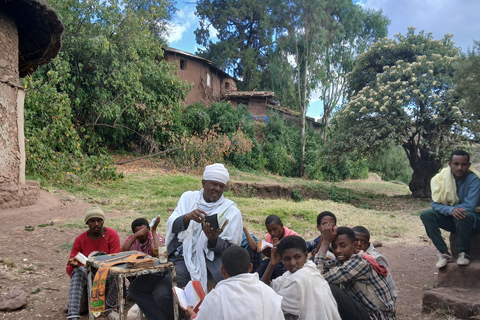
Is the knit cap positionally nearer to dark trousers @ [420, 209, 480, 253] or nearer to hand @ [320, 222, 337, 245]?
hand @ [320, 222, 337, 245]

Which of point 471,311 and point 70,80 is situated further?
point 70,80

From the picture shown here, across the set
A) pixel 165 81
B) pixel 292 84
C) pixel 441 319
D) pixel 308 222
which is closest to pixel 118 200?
pixel 308 222

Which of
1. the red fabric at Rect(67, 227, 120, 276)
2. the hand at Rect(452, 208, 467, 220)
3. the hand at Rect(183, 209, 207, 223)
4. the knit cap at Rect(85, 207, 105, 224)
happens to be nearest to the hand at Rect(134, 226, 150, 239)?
the red fabric at Rect(67, 227, 120, 276)

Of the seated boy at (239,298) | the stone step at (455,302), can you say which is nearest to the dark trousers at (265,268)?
the seated boy at (239,298)

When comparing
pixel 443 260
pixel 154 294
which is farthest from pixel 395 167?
pixel 154 294

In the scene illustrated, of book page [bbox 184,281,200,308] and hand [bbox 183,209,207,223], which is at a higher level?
hand [bbox 183,209,207,223]

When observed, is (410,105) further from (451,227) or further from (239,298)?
(239,298)

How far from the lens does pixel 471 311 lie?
383 centimetres

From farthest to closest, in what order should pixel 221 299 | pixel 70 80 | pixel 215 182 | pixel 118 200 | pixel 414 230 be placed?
pixel 70 80
pixel 118 200
pixel 414 230
pixel 215 182
pixel 221 299

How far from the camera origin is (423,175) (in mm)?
15844

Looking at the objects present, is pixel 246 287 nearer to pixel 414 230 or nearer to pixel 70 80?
pixel 414 230

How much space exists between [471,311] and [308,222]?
554cm

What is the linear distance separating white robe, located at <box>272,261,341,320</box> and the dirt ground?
6.82 feet

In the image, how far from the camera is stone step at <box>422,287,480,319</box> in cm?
386
